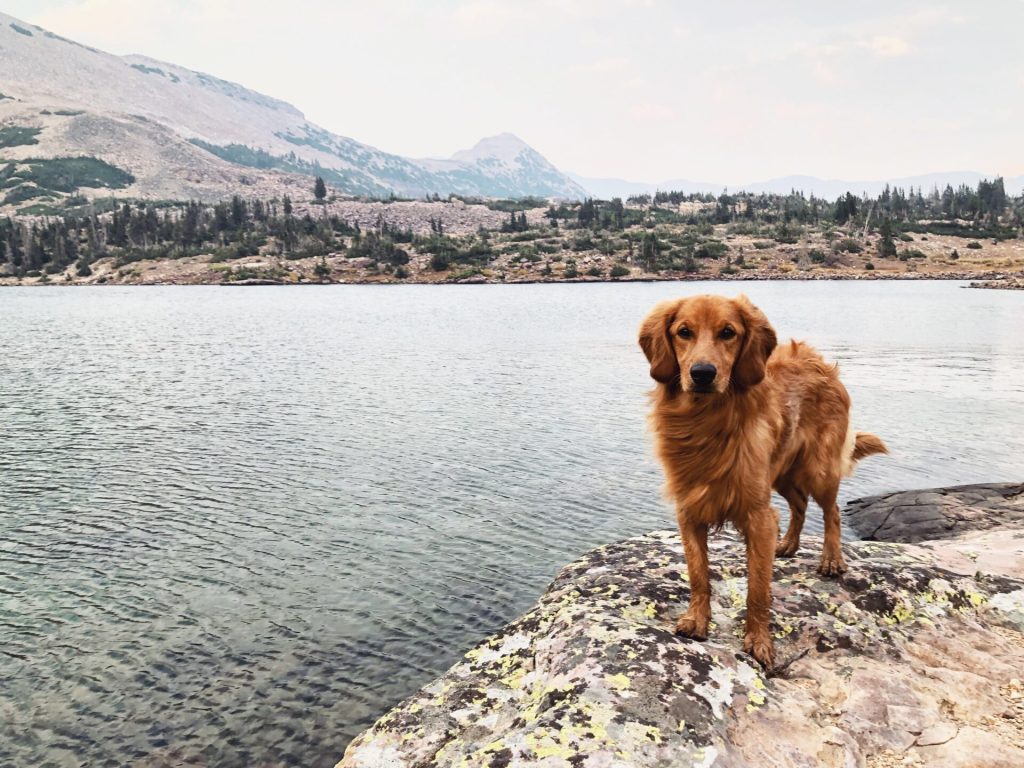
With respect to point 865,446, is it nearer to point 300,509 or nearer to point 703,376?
point 703,376

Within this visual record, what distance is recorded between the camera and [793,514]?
891cm


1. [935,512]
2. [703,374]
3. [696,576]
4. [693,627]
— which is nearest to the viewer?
[703,374]

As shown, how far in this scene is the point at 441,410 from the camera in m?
31.7

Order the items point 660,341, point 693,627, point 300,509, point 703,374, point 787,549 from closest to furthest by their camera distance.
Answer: point 703,374
point 660,341
point 693,627
point 787,549
point 300,509

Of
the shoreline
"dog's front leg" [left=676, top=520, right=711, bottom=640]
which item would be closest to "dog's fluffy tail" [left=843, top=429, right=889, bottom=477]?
"dog's front leg" [left=676, top=520, right=711, bottom=640]

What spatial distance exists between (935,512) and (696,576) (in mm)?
12085

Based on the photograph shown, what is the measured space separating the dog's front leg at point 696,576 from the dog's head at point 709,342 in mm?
1514

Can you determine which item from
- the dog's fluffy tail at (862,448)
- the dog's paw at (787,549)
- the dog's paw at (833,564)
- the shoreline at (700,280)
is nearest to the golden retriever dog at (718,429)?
the dog's paw at (833,564)

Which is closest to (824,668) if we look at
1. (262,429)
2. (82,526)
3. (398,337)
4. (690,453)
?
(690,453)

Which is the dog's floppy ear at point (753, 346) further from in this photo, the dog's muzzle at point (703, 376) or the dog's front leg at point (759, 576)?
the dog's front leg at point (759, 576)

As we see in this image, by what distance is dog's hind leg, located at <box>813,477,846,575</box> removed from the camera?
26.5 ft

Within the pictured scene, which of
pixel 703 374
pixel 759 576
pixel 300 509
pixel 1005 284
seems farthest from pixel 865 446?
pixel 1005 284

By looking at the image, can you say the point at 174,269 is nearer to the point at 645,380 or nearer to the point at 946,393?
the point at 645,380

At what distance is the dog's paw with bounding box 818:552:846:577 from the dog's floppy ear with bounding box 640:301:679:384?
344 cm
